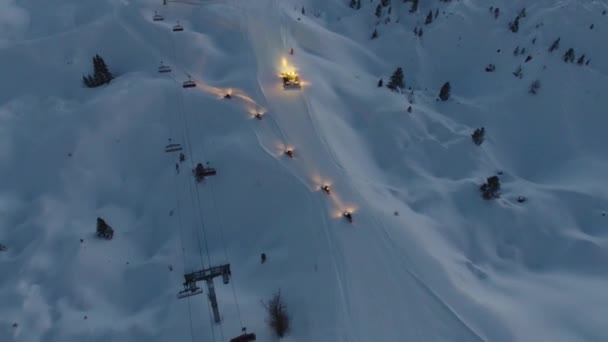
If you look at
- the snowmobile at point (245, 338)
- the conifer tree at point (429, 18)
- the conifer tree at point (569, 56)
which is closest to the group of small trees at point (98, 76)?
the snowmobile at point (245, 338)

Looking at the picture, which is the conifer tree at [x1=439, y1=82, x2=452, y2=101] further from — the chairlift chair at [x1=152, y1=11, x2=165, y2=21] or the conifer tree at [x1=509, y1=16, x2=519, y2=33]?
the chairlift chair at [x1=152, y1=11, x2=165, y2=21]

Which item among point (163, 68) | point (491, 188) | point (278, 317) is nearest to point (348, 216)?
point (278, 317)

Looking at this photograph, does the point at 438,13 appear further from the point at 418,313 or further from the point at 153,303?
the point at 153,303

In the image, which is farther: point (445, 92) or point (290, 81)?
point (445, 92)

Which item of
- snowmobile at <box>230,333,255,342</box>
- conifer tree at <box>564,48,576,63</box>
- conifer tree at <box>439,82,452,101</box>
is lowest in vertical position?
snowmobile at <box>230,333,255,342</box>

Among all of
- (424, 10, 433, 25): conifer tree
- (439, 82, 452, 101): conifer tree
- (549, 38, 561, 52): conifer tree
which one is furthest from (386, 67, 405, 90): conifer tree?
(549, 38, 561, 52): conifer tree

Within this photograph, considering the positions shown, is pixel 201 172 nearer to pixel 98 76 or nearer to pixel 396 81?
pixel 98 76

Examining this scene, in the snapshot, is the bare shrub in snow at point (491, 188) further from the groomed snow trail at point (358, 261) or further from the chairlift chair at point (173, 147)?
the chairlift chair at point (173, 147)
